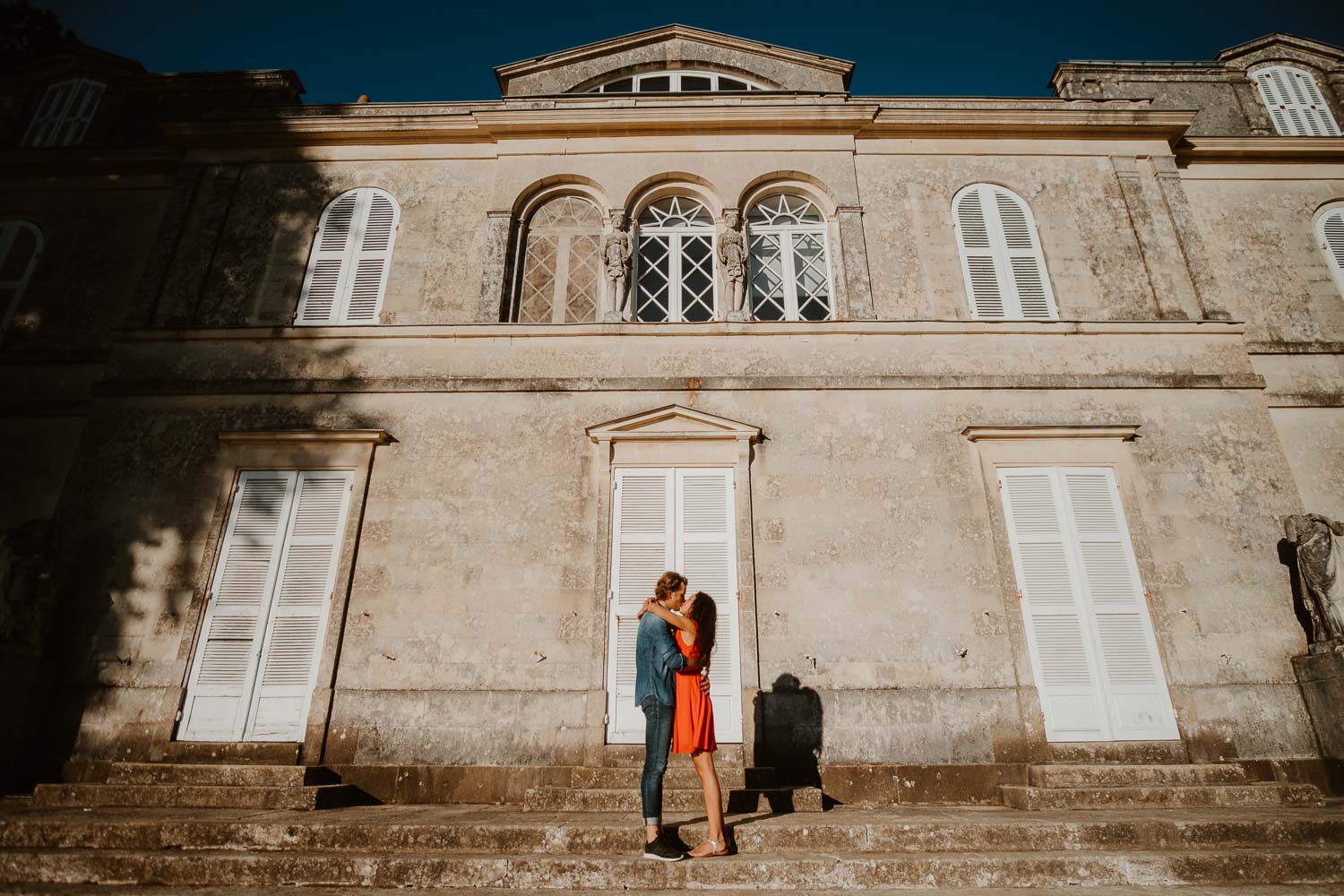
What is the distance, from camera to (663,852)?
3.96 meters

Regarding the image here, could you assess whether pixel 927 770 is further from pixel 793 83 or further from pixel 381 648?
pixel 793 83

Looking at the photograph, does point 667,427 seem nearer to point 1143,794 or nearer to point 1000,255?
point 1000,255

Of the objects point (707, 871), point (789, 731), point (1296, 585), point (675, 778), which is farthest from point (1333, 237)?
point (707, 871)

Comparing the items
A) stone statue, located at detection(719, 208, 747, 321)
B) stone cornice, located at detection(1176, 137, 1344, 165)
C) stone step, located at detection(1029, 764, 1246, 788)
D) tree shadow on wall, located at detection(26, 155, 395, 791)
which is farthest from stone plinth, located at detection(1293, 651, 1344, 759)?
tree shadow on wall, located at detection(26, 155, 395, 791)

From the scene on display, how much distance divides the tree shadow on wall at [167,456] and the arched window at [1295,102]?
44.7 feet

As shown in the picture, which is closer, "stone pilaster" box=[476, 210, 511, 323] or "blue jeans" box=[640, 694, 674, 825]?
"blue jeans" box=[640, 694, 674, 825]

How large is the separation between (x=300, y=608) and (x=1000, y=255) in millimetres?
8871

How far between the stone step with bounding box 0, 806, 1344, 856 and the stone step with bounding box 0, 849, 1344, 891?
0.24m

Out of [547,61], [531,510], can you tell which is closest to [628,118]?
[547,61]

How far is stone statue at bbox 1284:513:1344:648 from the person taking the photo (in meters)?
6.46

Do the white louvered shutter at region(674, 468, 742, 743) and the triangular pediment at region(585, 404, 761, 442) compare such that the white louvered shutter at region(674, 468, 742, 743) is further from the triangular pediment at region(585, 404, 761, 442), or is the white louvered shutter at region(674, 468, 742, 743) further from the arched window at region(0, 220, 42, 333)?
the arched window at region(0, 220, 42, 333)

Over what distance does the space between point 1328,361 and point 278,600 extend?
12.2m

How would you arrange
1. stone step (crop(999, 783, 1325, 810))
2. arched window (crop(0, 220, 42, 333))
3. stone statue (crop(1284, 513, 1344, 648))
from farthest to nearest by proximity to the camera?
1. arched window (crop(0, 220, 42, 333))
2. stone statue (crop(1284, 513, 1344, 648))
3. stone step (crop(999, 783, 1325, 810))

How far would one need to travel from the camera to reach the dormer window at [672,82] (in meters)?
10.4
